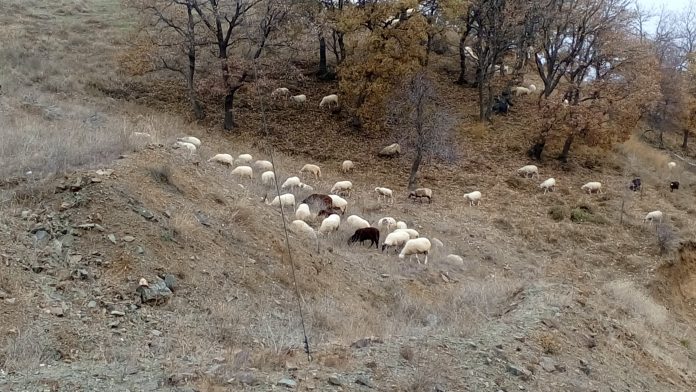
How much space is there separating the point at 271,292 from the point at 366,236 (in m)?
4.94

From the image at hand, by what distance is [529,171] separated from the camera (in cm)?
2312

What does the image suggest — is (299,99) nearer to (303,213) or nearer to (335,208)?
Result: (335,208)

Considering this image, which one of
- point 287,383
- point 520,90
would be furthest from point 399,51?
point 287,383

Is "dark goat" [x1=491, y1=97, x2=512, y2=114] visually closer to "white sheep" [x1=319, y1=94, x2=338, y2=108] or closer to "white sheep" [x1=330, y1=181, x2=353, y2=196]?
"white sheep" [x1=319, y1=94, x2=338, y2=108]

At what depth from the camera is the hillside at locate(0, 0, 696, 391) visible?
5.89 m

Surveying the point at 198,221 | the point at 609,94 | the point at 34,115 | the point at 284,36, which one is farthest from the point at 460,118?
the point at 198,221

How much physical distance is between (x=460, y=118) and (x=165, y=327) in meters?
22.4

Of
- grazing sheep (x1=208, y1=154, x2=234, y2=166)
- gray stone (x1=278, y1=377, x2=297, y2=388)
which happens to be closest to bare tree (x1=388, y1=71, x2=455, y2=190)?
grazing sheep (x1=208, y1=154, x2=234, y2=166)

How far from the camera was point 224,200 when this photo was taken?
36.6ft

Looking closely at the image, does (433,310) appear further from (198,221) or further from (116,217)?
(116,217)

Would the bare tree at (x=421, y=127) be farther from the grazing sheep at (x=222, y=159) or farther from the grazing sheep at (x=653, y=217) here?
the grazing sheep at (x=653, y=217)

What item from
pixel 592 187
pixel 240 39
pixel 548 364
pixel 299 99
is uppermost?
pixel 240 39

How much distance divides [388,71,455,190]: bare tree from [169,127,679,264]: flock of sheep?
185 cm

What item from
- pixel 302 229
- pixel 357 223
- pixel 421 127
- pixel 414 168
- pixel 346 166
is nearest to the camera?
pixel 302 229
